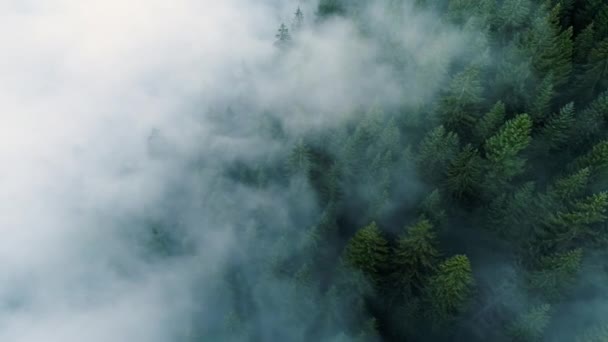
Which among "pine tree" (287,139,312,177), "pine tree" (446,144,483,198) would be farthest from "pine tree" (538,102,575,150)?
"pine tree" (287,139,312,177)

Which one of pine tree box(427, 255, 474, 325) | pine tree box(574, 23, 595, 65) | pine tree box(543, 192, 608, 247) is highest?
pine tree box(574, 23, 595, 65)

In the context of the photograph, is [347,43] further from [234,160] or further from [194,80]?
[194,80]

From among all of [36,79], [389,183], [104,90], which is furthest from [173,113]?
[36,79]

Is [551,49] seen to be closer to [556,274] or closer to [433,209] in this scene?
[433,209]

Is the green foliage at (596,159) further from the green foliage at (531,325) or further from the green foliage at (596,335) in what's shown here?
the green foliage at (596,335)

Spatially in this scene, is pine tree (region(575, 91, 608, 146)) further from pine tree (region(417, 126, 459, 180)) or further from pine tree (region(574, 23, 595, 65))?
pine tree (region(417, 126, 459, 180))

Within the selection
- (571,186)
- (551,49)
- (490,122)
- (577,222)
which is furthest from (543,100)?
(577,222)

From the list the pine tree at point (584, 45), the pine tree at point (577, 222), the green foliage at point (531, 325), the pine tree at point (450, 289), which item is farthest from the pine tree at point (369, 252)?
the pine tree at point (584, 45)
